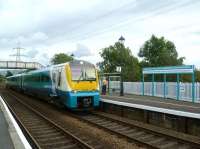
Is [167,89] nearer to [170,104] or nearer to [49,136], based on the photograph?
[170,104]

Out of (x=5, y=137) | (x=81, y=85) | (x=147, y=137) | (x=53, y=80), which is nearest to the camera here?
(x=5, y=137)

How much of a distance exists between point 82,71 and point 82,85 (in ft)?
2.76

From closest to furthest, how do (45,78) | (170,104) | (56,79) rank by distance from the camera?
(170,104), (56,79), (45,78)

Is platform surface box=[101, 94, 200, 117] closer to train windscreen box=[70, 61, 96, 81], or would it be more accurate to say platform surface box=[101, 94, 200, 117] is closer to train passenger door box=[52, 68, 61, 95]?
train windscreen box=[70, 61, 96, 81]

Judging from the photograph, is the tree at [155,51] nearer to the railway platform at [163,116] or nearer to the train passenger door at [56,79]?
the train passenger door at [56,79]

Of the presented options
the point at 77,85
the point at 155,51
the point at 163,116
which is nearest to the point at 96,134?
the point at 163,116

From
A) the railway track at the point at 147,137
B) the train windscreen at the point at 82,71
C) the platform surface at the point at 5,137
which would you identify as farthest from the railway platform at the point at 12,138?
the train windscreen at the point at 82,71

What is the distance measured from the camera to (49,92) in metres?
23.4

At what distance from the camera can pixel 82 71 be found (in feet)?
64.2

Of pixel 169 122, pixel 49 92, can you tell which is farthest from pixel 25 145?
pixel 49 92

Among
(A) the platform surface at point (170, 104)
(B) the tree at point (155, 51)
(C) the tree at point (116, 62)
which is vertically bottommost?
(A) the platform surface at point (170, 104)

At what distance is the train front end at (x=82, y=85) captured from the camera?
18794 millimetres

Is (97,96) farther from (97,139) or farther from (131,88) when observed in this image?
(131,88)

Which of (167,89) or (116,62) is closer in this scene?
(167,89)
